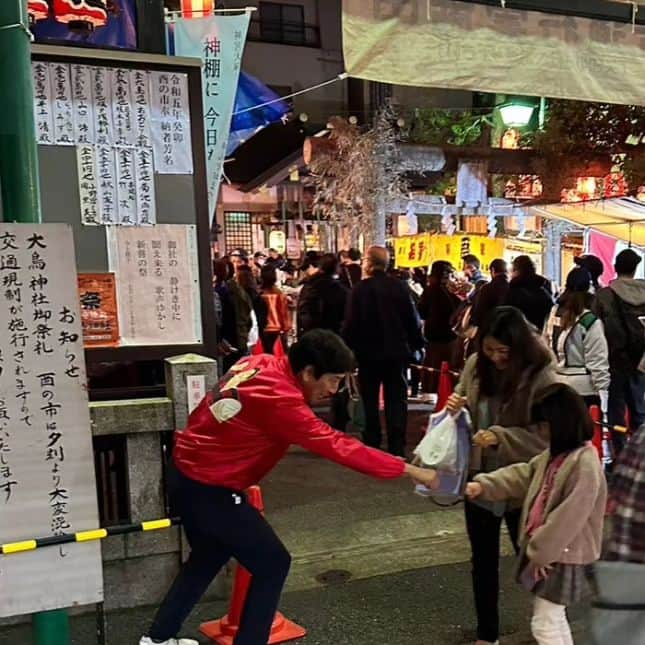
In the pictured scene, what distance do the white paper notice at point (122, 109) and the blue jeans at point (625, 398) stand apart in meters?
5.20

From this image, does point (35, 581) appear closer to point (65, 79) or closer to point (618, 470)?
point (618, 470)

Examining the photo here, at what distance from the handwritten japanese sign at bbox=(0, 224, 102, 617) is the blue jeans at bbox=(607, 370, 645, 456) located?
5.64m

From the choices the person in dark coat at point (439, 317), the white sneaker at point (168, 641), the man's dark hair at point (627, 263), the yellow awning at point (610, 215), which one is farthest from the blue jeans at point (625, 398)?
the yellow awning at point (610, 215)

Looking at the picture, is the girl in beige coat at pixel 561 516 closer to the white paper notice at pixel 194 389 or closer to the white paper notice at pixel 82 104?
the white paper notice at pixel 194 389

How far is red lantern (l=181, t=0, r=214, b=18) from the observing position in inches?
214

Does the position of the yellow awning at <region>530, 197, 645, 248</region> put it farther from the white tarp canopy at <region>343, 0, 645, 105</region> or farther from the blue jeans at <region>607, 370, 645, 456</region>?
the white tarp canopy at <region>343, 0, 645, 105</region>

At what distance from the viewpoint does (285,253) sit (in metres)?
24.9

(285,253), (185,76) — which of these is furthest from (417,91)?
(185,76)

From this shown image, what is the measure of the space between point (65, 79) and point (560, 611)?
4176 millimetres

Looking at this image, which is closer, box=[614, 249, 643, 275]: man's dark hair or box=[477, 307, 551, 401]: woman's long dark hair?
box=[477, 307, 551, 401]: woman's long dark hair

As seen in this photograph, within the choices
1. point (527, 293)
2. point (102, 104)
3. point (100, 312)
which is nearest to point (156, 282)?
point (100, 312)

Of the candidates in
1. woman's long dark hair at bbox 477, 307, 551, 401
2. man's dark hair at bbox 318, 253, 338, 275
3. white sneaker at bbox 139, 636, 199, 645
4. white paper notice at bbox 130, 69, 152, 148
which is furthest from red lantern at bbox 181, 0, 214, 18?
white sneaker at bbox 139, 636, 199, 645

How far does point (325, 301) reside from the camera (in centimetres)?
929

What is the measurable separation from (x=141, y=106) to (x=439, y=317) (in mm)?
6224
